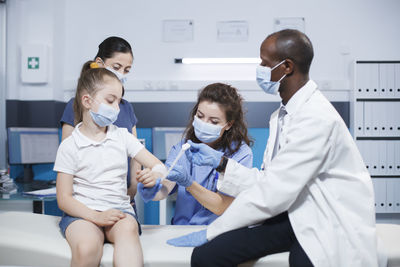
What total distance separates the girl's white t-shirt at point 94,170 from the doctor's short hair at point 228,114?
0.44 meters

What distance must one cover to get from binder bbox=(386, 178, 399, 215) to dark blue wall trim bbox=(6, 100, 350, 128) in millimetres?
608

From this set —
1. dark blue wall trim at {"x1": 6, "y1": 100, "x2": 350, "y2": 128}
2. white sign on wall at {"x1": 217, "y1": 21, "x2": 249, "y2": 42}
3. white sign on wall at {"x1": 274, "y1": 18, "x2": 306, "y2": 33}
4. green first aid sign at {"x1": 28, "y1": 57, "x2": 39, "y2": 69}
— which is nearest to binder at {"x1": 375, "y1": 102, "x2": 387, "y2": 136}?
dark blue wall trim at {"x1": 6, "y1": 100, "x2": 350, "y2": 128}

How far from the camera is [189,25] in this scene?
11.0 ft

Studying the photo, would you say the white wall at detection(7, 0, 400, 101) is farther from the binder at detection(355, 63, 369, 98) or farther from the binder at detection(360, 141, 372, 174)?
the binder at detection(360, 141, 372, 174)

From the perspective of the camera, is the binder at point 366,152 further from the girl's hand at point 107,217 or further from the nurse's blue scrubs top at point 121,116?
the girl's hand at point 107,217

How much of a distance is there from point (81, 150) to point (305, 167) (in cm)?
78

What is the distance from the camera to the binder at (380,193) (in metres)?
3.06

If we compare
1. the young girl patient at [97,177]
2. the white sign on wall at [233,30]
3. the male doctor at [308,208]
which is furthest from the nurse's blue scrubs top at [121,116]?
the white sign on wall at [233,30]

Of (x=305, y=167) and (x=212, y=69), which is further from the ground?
(x=212, y=69)

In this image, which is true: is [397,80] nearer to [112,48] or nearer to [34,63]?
[112,48]

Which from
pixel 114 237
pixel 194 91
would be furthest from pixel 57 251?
pixel 194 91

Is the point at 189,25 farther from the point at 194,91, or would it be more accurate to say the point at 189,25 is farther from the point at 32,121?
the point at 32,121

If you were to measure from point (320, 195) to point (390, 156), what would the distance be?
2.33 meters

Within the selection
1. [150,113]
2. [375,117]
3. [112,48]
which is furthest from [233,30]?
[112,48]
